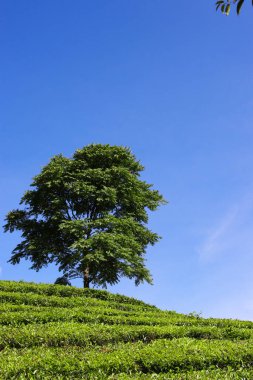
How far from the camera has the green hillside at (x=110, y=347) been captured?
10828 millimetres

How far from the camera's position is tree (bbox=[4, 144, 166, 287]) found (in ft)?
109

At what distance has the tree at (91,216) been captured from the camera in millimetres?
33312

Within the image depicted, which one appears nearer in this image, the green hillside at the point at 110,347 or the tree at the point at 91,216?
the green hillside at the point at 110,347

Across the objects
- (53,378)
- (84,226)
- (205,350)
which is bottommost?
(53,378)

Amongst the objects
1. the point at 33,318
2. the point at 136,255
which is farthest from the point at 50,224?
the point at 33,318

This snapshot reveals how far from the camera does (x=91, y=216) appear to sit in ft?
122

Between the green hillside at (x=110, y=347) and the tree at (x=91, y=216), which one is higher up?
the tree at (x=91, y=216)

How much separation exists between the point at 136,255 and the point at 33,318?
61.7ft

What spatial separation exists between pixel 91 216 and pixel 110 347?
24256 millimetres

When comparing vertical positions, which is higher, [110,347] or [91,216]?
[91,216]

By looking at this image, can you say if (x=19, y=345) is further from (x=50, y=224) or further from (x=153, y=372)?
(x=50, y=224)

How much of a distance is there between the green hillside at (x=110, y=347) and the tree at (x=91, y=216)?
13.1m

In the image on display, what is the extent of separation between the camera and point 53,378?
1038 centimetres

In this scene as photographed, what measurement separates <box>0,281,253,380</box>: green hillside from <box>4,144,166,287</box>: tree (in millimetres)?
13142
